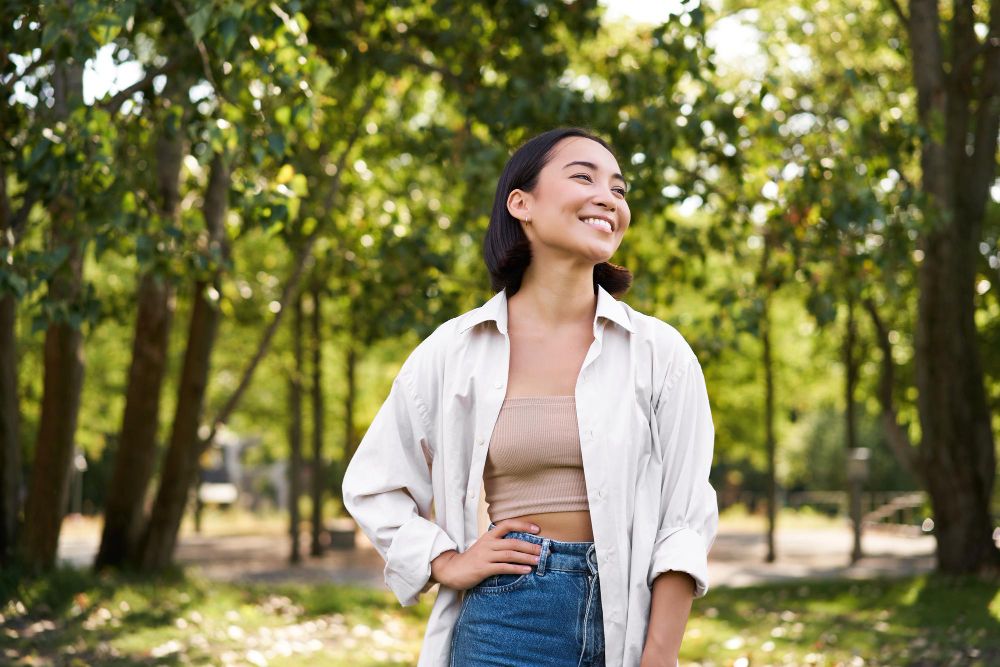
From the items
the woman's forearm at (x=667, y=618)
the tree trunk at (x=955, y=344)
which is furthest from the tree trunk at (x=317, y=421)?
the woman's forearm at (x=667, y=618)

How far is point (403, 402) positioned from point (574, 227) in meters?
0.58

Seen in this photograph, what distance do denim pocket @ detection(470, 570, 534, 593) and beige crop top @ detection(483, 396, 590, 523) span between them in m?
0.14

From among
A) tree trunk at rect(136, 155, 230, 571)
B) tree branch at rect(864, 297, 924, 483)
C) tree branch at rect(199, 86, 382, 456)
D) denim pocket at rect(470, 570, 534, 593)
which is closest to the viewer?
denim pocket at rect(470, 570, 534, 593)

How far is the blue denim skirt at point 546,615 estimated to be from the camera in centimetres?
263

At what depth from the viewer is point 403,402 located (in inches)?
114

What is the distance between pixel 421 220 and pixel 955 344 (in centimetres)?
547

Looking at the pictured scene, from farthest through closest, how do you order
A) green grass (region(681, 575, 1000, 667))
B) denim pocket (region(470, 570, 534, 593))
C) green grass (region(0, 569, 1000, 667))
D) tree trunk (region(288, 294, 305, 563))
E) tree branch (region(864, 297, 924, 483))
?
1. tree trunk (region(288, 294, 305, 563))
2. tree branch (region(864, 297, 924, 483))
3. green grass (region(681, 575, 1000, 667))
4. green grass (region(0, 569, 1000, 667))
5. denim pocket (region(470, 570, 534, 593))

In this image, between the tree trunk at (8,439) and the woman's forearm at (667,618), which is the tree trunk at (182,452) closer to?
the tree trunk at (8,439)

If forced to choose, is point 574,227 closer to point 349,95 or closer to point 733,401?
point 349,95

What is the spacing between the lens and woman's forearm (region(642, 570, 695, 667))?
2576mm

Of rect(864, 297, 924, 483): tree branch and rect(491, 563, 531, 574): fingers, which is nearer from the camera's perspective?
rect(491, 563, 531, 574): fingers

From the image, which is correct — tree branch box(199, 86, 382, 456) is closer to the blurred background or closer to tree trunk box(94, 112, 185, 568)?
the blurred background

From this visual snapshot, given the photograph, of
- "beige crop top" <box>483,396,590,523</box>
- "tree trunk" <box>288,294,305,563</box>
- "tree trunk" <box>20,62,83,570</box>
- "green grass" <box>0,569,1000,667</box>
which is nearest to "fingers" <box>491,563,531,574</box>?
"beige crop top" <box>483,396,590,523</box>

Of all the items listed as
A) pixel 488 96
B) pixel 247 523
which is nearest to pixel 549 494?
pixel 488 96
